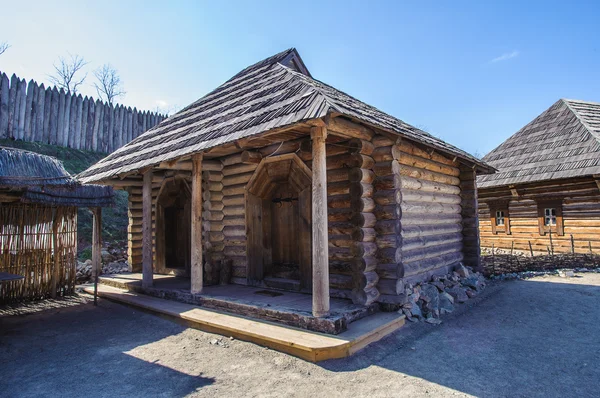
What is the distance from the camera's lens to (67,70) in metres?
26.3

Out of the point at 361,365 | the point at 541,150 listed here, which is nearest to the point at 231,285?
the point at 361,365

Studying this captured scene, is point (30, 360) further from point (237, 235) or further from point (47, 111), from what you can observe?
point (47, 111)

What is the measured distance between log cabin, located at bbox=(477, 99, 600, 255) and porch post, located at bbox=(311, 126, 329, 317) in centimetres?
1098

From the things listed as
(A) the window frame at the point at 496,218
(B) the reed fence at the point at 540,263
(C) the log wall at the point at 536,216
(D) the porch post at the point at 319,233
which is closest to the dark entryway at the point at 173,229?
(D) the porch post at the point at 319,233

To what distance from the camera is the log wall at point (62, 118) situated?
13898mm

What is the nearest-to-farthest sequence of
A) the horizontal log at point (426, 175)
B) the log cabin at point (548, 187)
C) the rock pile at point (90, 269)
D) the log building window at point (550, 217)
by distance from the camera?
the horizontal log at point (426, 175)
the rock pile at point (90, 269)
the log cabin at point (548, 187)
the log building window at point (550, 217)

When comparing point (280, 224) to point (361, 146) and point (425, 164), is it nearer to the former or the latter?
point (361, 146)

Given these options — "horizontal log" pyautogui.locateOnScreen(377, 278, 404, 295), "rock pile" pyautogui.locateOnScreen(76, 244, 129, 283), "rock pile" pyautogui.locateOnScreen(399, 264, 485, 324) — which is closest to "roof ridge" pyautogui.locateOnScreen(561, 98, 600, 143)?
"rock pile" pyautogui.locateOnScreen(399, 264, 485, 324)

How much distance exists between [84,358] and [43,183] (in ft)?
13.4

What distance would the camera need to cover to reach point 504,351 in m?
4.61

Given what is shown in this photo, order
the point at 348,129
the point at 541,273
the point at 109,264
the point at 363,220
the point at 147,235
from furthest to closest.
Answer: the point at 109,264, the point at 541,273, the point at 147,235, the point at 363,220, the point at 348,129

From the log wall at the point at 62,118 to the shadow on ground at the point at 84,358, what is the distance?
10604 millimetres

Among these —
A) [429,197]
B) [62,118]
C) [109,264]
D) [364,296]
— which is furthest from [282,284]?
[62,118]

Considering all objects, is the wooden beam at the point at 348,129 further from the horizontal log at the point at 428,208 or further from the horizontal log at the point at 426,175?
the horizontal log at the point at 428,208
